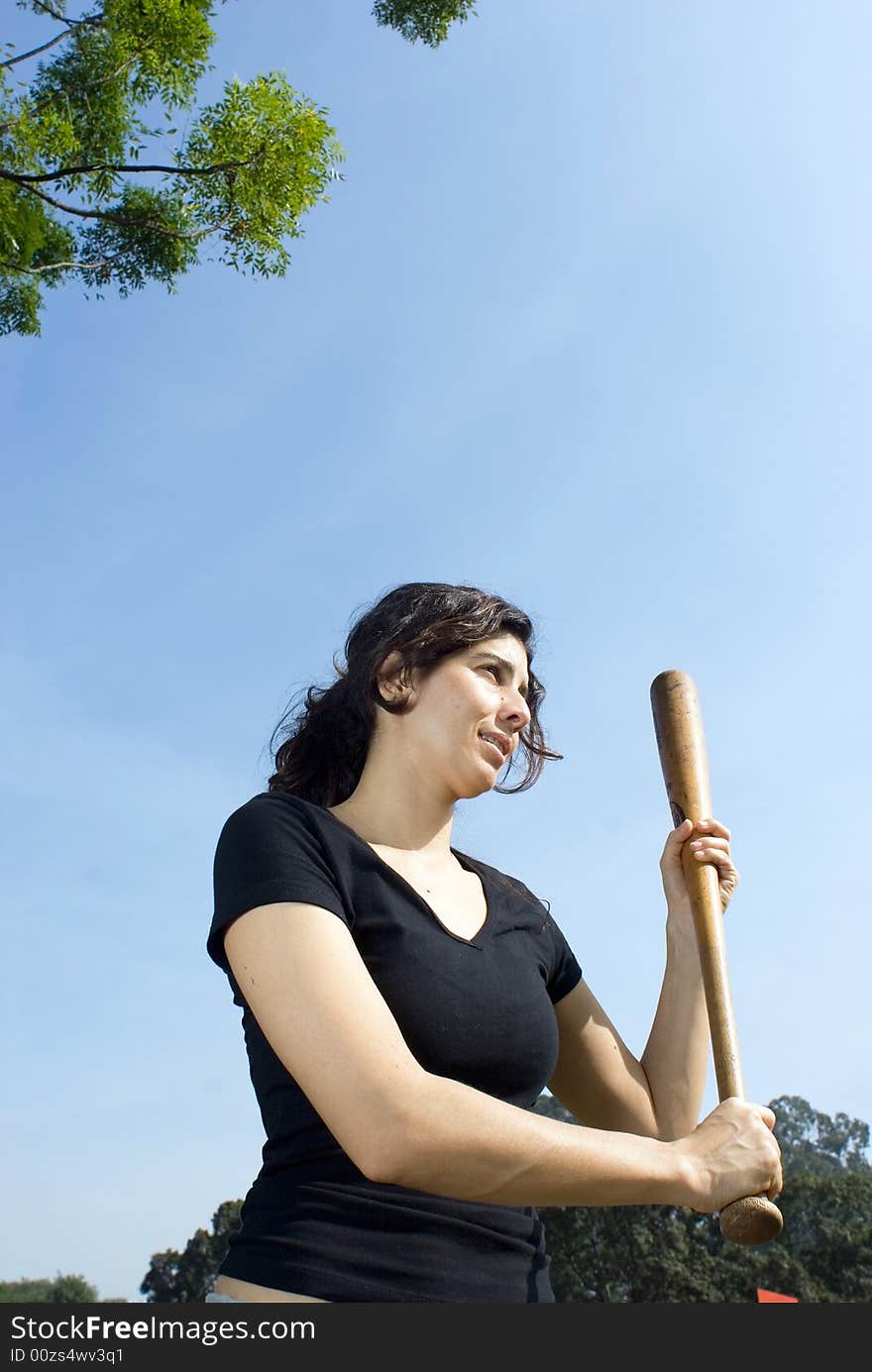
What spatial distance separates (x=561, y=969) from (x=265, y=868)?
3.00ft

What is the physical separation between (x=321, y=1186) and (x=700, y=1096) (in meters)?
1.10

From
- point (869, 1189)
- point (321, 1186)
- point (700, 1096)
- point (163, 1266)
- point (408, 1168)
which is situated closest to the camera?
point (408, 1168)

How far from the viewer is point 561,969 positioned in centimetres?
280

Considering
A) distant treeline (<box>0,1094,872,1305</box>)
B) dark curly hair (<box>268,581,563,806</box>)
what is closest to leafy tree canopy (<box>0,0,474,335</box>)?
dark curly hair (<box>268,581,563,806</box>)

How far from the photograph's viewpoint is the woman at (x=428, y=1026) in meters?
1.92

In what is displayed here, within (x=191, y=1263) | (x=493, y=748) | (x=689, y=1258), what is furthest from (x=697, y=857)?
(x=191, y=1263)

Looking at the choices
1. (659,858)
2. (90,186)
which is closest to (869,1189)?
(90,186)

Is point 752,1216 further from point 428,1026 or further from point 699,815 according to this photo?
point 699,815

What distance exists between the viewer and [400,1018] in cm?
221

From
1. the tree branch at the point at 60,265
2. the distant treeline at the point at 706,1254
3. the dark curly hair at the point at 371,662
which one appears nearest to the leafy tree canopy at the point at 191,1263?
the distant treeline at the point at 706,1254

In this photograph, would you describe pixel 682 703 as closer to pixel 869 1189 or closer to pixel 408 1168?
pixel 408 1168

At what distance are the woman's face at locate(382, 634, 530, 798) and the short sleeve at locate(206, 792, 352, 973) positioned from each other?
472 millimetres

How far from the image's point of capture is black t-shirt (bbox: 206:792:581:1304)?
199cm

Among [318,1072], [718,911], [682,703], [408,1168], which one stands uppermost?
[682,703]
